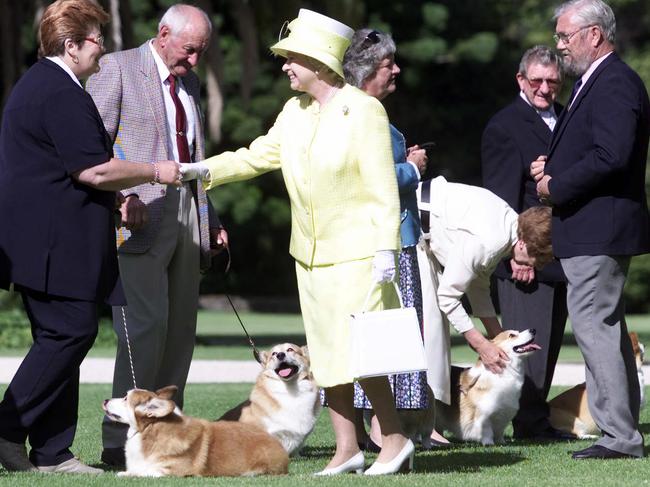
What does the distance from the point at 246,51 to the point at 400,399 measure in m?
13.7

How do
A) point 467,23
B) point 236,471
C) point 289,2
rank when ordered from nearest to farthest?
point 236,471 < point 289,2 < point 467,23

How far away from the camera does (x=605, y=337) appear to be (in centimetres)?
680

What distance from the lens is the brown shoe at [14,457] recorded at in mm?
6242

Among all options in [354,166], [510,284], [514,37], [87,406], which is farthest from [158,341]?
[514,37]

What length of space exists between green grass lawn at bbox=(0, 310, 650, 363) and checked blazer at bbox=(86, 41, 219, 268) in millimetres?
9124

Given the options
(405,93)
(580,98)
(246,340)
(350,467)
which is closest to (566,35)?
(580,98)

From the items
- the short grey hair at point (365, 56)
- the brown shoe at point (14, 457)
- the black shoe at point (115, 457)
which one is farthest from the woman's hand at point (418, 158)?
the brown shoe at point (14, 457)

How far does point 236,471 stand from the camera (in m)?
6.23

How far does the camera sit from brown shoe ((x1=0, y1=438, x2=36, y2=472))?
20.5 feet

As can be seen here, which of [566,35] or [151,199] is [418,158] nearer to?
[566,35]

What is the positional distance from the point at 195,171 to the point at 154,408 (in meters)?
1.19

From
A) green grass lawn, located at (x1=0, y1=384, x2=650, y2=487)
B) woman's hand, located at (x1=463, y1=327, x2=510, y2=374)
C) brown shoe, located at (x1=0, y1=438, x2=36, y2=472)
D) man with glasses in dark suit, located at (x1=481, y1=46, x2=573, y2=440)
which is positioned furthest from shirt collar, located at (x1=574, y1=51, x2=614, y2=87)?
brown shoe, located at (x1=0, y1=438, x2=36, y2=472)

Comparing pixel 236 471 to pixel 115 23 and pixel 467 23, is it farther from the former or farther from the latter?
pixel 467 23

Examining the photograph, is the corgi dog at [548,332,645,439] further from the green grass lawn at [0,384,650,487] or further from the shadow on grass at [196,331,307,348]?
the shadow on grass at [196,331,307,348]
